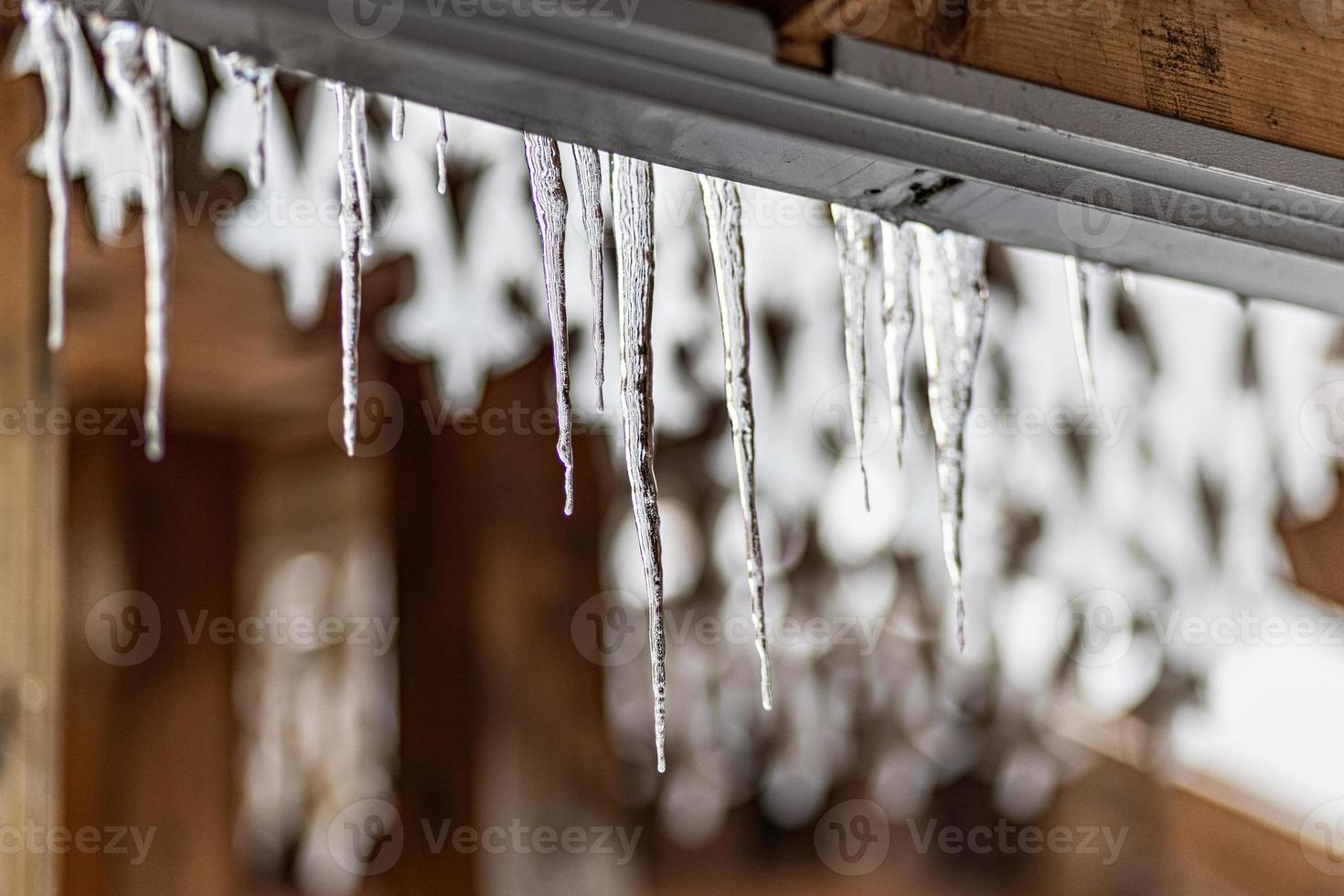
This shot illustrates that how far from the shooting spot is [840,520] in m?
3.32

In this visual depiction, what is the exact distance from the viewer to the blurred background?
9.90 ft

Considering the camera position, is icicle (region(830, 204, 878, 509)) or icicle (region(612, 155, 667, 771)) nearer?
icicle (region(612, 155, 667, 771))

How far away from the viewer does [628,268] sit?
950mm

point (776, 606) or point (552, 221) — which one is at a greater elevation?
point (552, 221)
